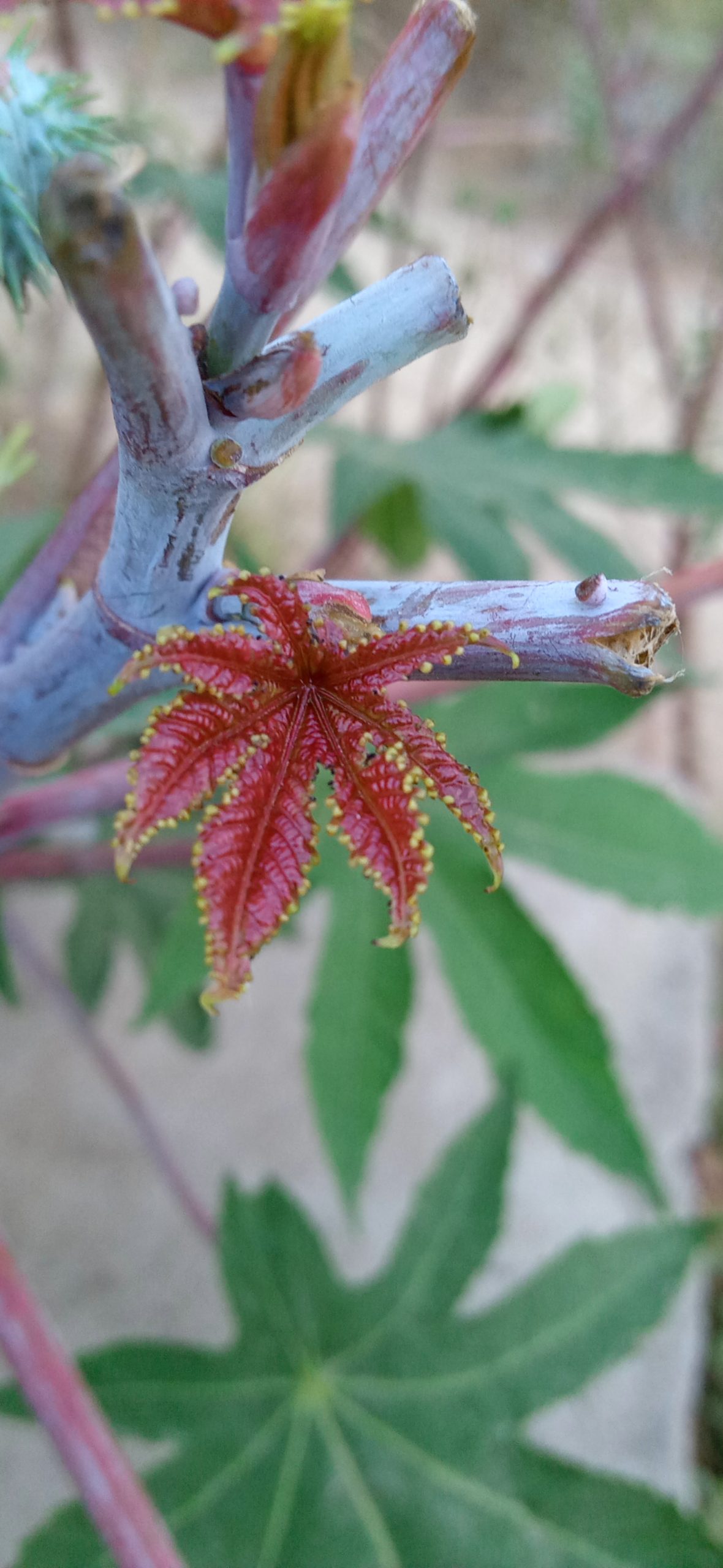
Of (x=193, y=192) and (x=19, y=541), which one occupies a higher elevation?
(x=193, y=192)

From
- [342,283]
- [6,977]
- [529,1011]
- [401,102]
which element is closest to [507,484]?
[342,283]

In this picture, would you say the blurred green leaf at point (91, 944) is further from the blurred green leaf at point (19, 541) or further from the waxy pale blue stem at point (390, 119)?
the waxy pale blue stem at point (390, 119)

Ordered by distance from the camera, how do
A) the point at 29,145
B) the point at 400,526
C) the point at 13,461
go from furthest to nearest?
the point at 400,526, the point at 13,461, the point at 29,145

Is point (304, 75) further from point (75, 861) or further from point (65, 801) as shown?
point (75, 861)

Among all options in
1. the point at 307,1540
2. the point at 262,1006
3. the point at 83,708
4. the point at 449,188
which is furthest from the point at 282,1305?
the point at 449,188

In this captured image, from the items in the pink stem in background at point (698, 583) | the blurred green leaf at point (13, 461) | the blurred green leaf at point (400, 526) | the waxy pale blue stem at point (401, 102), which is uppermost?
the blurred green leaf at point (400, 526)

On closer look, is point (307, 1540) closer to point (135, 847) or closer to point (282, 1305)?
point (282, 1305)

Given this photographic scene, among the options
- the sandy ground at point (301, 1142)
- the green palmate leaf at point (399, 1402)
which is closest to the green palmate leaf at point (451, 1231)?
the green palmate leaf at point (399, 1402)
